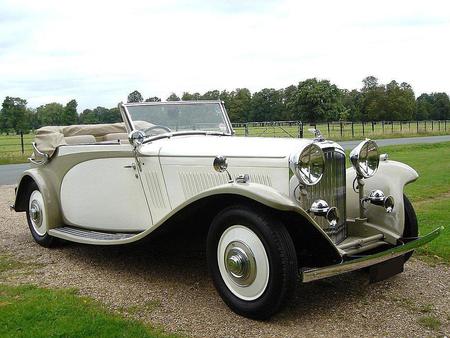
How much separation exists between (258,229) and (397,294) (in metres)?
1.63

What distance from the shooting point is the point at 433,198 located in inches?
366

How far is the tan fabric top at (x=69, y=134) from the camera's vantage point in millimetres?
6184

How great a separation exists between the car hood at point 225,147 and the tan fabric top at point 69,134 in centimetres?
149

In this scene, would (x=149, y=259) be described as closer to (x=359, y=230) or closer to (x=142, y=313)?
(x=142, y=313)

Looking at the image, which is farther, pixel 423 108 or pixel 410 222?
pixel 423 108

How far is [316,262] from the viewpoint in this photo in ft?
13.5

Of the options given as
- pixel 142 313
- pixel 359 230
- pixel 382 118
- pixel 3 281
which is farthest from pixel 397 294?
pixel 382 118

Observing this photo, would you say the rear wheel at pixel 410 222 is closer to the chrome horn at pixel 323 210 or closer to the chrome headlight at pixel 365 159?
the chrome headlight at pixel 365 159

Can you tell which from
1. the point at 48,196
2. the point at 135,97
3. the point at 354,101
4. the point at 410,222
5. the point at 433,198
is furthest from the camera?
the point at 354,101

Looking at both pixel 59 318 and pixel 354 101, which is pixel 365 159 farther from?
pixel 354 101

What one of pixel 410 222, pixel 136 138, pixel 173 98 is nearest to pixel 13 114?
pixel 173 98

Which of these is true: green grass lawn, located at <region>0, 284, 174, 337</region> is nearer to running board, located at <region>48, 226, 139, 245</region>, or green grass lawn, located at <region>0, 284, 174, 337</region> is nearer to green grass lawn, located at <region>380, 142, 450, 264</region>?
running board, located at <region>48, 226, 139, 245</region>

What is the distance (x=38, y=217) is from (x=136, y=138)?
2.15 metres

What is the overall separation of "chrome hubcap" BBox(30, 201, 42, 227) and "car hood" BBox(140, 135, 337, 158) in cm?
207
